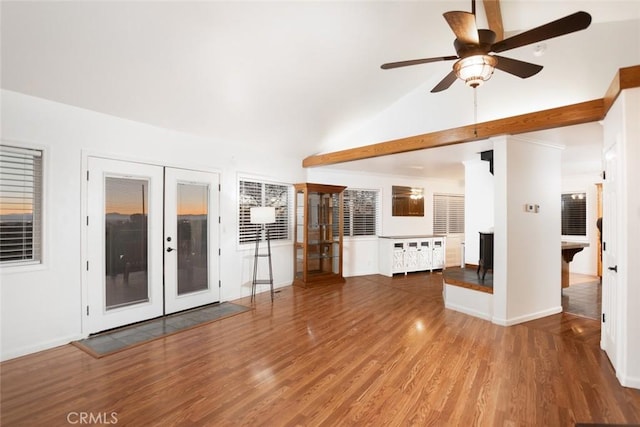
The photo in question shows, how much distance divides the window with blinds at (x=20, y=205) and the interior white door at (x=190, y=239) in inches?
53.9

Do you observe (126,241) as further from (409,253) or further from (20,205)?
(409,253)

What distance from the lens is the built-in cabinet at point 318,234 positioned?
6.23 metres

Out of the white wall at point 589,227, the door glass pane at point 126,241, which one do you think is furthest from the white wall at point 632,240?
the white wall at point 589,227

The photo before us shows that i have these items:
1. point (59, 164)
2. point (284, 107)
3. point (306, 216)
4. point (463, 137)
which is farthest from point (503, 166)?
point (59, 164)

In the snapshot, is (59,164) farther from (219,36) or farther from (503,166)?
(503,166)

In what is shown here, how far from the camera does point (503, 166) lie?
402 cm

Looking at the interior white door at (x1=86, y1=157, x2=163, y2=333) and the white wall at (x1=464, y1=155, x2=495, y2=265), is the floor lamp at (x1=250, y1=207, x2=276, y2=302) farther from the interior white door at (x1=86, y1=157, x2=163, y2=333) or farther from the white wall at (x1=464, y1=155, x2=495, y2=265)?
the white wall at (x1=464, y1=155, x2=495, y2=265)

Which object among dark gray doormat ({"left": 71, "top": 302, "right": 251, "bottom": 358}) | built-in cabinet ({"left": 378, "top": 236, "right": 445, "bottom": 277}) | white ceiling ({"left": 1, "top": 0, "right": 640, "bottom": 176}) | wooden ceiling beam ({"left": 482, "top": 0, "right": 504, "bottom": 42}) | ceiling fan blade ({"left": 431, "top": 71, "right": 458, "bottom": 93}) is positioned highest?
wooden ceiling beam ({"left": 482, "top": 0, "right": 504, "bottom": 42})

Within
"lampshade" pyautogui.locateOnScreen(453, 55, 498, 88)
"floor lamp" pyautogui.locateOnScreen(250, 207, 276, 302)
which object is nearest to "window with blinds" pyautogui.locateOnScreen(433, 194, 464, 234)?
"floor lamp" pyautogui.locateOnScreen(250, 207, 276, 302)

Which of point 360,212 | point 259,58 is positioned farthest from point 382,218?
point 259,58

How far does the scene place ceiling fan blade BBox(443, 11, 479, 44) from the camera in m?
1.86

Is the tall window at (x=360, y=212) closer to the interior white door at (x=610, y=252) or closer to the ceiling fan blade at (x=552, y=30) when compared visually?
the interior white door at (x=610, y=252)

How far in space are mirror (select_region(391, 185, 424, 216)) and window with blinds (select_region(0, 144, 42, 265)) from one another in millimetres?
6668

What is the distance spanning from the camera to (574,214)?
763 centimetres
